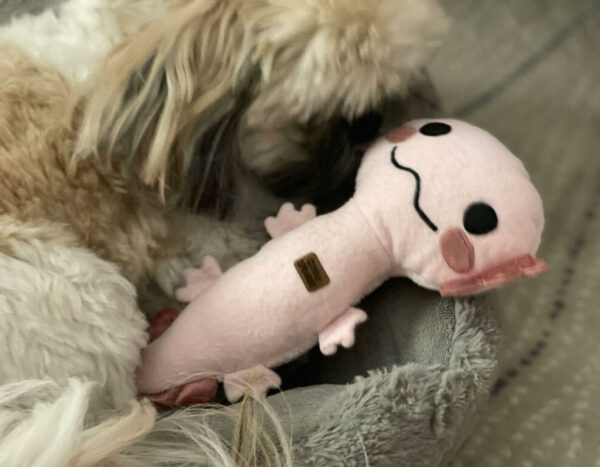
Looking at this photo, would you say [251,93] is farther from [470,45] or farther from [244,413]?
[470,45]

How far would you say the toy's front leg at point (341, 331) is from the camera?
2.81 feet

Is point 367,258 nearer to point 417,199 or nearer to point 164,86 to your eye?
point 417,199

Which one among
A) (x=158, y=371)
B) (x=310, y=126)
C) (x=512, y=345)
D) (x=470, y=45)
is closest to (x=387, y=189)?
(x=310, y=126)

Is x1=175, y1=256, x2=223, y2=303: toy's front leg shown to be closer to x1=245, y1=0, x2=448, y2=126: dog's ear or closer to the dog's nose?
x1=245, y1=0, x2=448, y2=126: dog's ear

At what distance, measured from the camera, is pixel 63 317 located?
33.0 inches

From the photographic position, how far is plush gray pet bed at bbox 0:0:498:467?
2.51ft

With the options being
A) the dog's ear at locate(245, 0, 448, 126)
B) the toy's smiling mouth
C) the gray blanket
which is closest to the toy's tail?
the toy's smiling mouth

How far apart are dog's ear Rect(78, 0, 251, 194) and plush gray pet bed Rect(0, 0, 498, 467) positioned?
0.33m

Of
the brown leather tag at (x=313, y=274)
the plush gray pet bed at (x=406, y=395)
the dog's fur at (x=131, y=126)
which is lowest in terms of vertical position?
the plush gray pet bed at (x=406, y=395)

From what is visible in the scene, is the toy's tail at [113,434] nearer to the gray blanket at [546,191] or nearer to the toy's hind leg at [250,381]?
the toy's hind leg at [250,381]

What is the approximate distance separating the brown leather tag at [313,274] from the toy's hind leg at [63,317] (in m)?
0.22

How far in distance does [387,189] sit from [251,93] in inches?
8.5

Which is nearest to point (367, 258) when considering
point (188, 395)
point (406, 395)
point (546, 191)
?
point (406, 395)

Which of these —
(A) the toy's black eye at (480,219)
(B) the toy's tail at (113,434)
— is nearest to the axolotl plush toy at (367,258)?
(A) the toy's black eye at (480,219)
